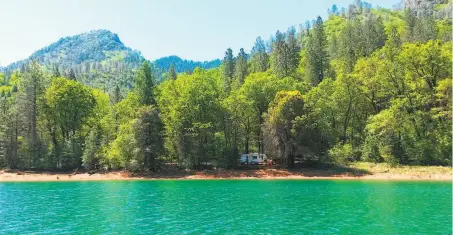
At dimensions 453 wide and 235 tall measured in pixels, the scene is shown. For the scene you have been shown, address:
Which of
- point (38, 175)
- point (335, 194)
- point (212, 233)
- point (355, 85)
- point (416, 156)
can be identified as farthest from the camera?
point (355, 85)

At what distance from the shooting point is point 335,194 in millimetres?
36844

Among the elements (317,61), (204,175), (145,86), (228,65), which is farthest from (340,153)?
(228,65)

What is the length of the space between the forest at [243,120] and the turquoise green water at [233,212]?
81.8 feet

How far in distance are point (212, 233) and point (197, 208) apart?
865 centimetres

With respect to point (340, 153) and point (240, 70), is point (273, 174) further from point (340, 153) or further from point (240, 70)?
point (240, 70)

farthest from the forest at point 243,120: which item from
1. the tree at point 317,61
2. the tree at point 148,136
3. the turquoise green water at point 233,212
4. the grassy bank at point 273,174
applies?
the turquoise green water at point 233,212

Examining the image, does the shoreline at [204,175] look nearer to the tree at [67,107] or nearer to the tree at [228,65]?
the tree at [67,107]

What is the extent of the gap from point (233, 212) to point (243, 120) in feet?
154

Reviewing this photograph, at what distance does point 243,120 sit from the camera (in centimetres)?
7369

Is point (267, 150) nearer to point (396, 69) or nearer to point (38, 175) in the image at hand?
point (396, 69)

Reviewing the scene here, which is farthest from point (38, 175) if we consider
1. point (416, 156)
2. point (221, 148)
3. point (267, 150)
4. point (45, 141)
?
point (416, 156)

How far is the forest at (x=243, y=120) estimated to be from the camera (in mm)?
63188

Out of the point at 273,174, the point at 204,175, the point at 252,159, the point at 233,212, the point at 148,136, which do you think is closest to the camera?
the point at 233,212

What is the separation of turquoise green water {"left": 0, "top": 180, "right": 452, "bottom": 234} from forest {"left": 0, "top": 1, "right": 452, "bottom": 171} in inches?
981
